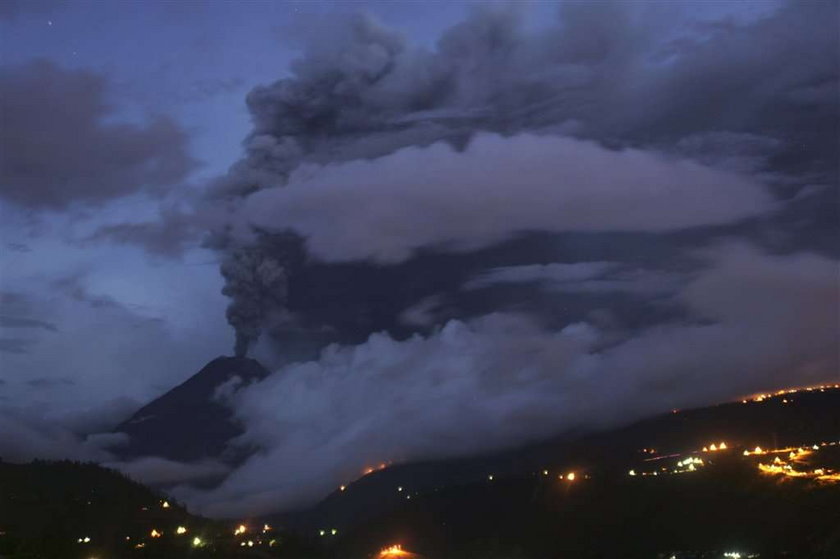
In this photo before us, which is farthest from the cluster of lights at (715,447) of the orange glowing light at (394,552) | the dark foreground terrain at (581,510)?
the orange glowing light at (394,552)

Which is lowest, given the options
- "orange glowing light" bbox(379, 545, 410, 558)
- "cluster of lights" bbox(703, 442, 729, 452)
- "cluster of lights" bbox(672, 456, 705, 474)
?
"orange glowing light" bbox(379, 545, 410, 558)

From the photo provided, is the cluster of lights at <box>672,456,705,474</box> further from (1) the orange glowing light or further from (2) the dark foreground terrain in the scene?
(1) the orange glowing light

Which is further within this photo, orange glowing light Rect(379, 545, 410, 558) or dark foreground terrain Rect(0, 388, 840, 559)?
orange glowing light Rect(379, 545, 410, 558)

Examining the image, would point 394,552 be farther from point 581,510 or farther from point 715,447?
point 715,447

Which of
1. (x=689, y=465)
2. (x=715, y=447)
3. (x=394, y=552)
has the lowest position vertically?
(x=394, y=552)

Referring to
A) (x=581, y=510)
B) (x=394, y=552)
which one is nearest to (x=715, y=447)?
(x=581, y=510)

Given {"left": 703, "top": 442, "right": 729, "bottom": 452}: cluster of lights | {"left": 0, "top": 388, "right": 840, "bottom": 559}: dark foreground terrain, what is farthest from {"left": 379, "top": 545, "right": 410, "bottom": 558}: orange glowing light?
{"left": 703, "top": 442, "right": 729, "bottom": 452}: cluster of lights

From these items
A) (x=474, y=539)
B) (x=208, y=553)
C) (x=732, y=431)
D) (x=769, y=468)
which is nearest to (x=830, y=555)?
(x=769, y=468)

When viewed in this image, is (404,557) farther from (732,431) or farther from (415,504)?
(732,431)

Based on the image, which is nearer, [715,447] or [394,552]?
[394,552]

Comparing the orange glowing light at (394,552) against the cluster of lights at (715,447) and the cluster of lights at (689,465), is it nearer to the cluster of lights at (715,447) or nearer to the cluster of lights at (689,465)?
the cluster of lights at (689,465)
